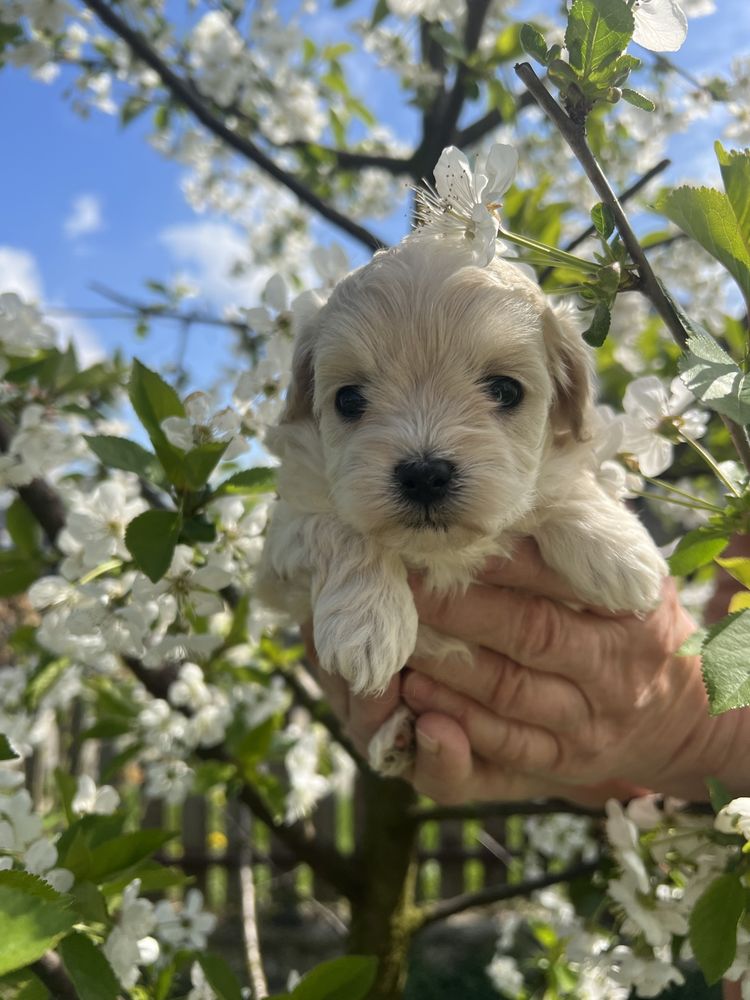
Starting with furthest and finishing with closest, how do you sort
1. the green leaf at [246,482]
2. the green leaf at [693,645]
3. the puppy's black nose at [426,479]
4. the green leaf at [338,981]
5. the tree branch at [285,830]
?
the tree branch at [285,830]
the green leaf at [246,482]
the puppy's black nose at [426,479]
the green leaf at [338,981]
the green leaf at [693,645]

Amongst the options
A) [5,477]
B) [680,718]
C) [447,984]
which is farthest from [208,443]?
[447,984]

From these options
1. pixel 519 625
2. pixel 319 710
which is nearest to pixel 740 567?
pixel 519 625

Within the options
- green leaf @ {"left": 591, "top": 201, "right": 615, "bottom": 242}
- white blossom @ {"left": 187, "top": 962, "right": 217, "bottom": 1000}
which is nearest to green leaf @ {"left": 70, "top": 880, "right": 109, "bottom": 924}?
white blossom @ {"left": 187, "top": 962, "right": 217, "bottom": 1000}

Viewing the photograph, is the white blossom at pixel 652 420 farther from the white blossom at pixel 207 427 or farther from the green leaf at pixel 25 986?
the green leaf at pixel 25 986

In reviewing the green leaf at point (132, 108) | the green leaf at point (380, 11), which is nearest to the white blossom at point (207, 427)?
the green leaf at point (380, 11)

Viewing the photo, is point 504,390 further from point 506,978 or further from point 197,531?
point 506,978

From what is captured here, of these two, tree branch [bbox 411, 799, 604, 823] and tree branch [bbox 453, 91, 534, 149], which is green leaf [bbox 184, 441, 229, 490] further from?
tree branch [bbox 453, 91, 534, 149]

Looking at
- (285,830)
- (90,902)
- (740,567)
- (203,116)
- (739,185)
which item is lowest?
(285,830)
